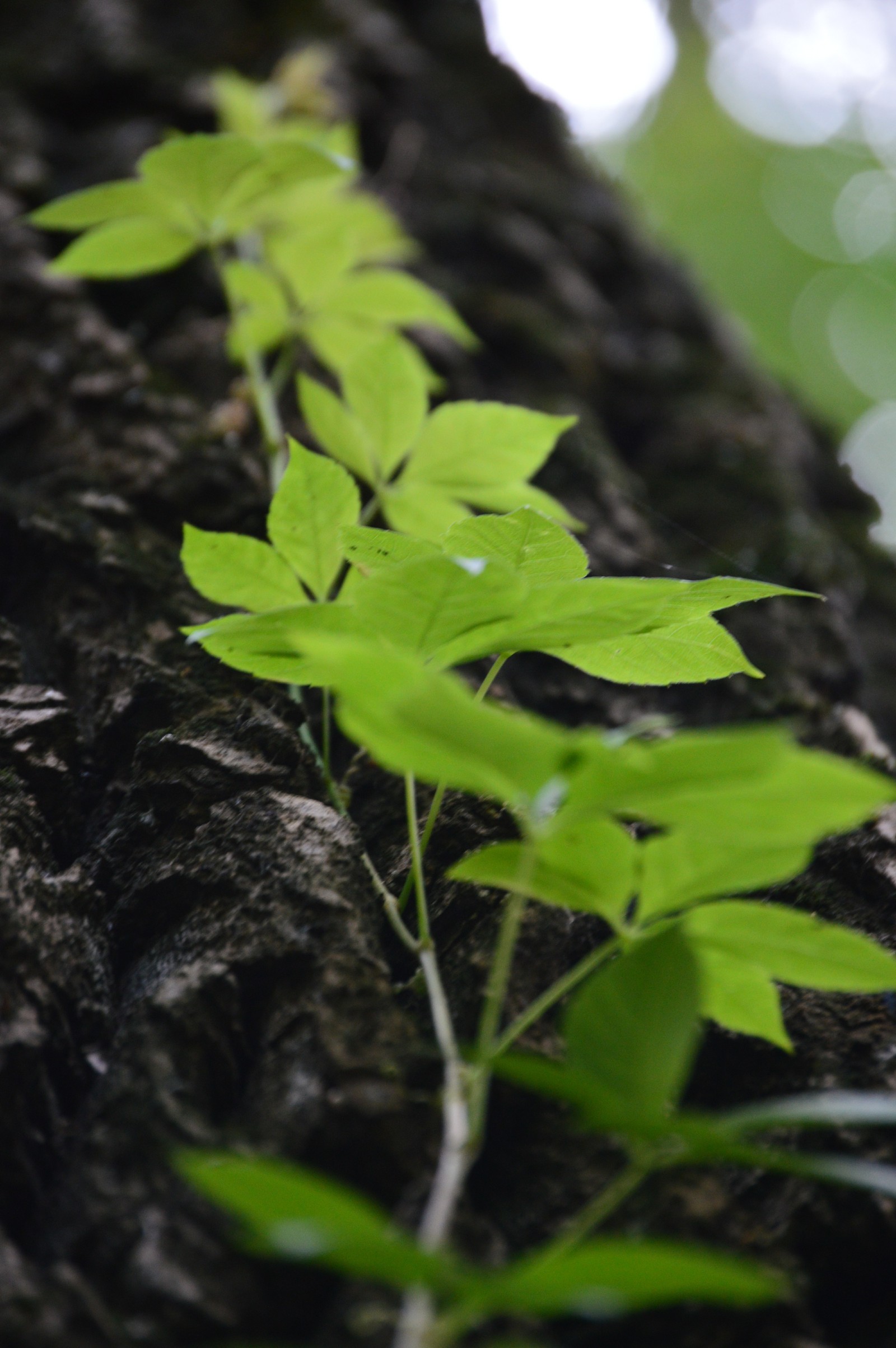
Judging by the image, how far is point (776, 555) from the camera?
1.30 m

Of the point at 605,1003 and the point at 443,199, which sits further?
the point at 443,199

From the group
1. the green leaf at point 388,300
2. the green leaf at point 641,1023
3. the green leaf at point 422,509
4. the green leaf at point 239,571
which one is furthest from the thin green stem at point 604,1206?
the green leaf at point 388,300

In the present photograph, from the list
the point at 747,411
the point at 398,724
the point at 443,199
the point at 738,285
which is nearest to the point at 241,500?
the point at 398,724

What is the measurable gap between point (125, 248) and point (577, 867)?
0.98 meters

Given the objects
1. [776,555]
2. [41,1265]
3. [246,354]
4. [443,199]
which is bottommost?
[41,1265]

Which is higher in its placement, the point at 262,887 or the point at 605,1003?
the point at 605,1003

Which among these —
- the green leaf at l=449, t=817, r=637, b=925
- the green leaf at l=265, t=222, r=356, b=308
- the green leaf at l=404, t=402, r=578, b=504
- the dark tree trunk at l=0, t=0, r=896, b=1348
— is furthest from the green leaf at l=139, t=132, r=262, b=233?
the green leaf at l=449, t=817, r=637, b=925

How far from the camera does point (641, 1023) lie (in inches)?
17.6

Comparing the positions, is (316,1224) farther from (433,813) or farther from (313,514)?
(313,514)

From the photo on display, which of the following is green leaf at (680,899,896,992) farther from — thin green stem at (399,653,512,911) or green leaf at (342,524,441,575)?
green leaf at (342,524,441,575)

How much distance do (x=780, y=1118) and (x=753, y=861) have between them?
121 millimetres

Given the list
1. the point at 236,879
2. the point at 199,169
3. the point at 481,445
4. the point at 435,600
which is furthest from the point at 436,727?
the point at 199,169

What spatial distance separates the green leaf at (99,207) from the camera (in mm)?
1045

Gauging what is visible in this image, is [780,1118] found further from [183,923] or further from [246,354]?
[246,354]
